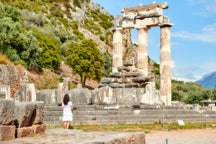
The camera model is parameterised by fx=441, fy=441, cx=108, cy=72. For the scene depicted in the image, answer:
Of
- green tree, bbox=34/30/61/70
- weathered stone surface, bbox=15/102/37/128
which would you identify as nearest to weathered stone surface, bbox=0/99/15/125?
weathered stone surface, bbox=15/102/37/128

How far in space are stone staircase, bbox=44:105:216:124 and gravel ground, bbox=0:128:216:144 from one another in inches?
120

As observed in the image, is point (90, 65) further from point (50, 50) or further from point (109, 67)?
point (109, 67)

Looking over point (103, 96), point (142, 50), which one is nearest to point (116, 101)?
point (103, 96)

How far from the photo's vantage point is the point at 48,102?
27.4 metres

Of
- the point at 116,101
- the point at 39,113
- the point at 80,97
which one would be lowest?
the point at 39,113

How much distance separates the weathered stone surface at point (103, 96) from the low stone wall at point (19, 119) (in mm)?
16424

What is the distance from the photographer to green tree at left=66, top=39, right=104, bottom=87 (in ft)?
219

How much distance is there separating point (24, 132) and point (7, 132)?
2.57ft

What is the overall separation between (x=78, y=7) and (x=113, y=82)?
8575 centimetres

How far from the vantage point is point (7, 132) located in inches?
323

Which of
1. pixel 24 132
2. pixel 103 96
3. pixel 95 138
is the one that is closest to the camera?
pixel 95 138

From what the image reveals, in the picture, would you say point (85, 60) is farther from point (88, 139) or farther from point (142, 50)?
point (88, 139)

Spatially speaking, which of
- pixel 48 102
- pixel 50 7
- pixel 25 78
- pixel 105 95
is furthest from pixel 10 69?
pixel 50 7

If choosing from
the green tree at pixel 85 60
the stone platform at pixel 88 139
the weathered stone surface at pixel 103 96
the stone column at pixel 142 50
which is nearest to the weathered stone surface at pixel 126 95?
the weathered stone surface at pixel 103 96
